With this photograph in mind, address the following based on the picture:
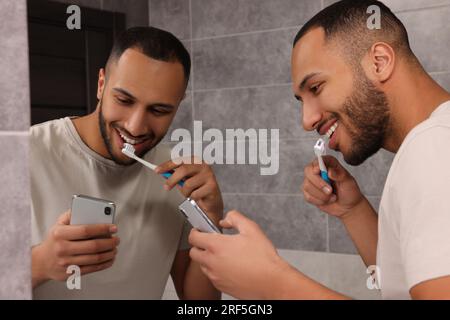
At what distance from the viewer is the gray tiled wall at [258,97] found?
815 millimetres

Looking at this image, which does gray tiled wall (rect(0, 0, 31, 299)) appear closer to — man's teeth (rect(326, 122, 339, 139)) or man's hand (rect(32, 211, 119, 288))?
man's hand (rect(32, 211, 119, 288))

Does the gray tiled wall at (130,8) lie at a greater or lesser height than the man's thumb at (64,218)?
greater

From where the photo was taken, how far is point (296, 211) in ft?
2.72

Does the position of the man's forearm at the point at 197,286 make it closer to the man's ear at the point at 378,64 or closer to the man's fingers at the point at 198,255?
the man's fingers at the point at 198,255

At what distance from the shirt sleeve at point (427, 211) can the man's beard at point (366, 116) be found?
9cm

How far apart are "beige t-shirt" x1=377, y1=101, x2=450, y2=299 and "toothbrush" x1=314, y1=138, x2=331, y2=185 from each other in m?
0.09

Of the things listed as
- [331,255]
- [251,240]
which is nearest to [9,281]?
[251,240]

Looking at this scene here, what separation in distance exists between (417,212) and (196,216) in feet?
1.08

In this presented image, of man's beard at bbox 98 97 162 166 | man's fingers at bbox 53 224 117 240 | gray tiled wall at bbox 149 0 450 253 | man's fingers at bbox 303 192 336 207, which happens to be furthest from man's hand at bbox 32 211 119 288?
man's fingers at bbox 303 192 336 207

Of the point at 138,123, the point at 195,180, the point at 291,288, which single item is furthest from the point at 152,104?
the point at 291,288

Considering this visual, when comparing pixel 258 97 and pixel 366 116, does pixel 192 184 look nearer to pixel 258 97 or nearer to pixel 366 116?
pixel 258 97

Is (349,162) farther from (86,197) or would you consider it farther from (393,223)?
(86,197)

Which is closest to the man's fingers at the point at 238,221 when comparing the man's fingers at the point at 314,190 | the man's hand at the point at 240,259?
the man's hand at the point at 240,259
